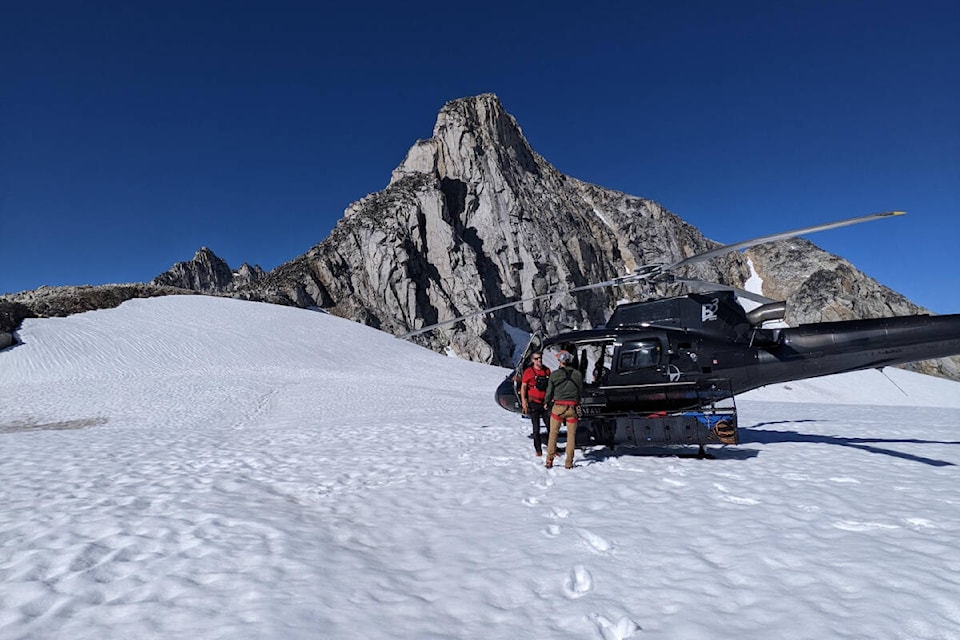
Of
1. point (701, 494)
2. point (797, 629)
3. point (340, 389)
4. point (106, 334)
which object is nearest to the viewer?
point (797, 629)

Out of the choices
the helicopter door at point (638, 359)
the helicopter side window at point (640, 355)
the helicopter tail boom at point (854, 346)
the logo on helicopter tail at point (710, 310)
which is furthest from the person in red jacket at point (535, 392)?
the helicopter tail boom at point (854, 346)

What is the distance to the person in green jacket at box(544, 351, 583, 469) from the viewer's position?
278 inches

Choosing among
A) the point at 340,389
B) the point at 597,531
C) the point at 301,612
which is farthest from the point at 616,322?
the point at 340,389

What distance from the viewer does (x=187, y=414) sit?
46.2 feet

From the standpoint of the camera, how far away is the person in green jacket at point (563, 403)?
707cm

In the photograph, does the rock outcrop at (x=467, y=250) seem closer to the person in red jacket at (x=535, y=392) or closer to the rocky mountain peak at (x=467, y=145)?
the rocky mountain peak at (x=467, y=145)

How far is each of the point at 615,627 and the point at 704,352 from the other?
6426mm

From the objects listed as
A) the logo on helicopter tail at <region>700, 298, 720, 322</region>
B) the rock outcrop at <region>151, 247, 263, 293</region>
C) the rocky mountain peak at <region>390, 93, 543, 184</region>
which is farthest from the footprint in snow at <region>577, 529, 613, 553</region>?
the rock outcrop at <region>151, 247, 263, 293</region>

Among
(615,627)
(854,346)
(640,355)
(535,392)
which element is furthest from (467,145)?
(615,627)

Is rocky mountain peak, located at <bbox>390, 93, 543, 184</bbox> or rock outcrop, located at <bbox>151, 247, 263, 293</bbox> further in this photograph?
rock outcrop, located at <bbox>151, 247, 263, 293</bbox>

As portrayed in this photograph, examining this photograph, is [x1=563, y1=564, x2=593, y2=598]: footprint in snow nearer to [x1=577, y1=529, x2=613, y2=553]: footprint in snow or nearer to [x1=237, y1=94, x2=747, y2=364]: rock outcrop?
[x1=577, y1=529, x2=613, y2=553]: footprint in snow

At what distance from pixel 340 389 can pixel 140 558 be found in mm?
15484

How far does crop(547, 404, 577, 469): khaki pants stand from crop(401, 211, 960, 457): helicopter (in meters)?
0.88

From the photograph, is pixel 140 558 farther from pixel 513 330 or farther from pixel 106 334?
pixel 513 330
